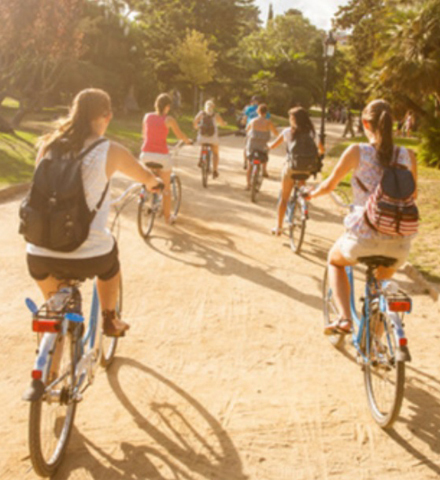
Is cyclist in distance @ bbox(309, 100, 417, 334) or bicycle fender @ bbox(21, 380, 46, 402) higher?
cyclist in distance @ bbox(309, 100, 417, 334)

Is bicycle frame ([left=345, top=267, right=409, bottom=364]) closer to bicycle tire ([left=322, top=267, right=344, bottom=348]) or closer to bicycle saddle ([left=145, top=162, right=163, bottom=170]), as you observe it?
bicycle tire ([left=322, top=267, right=344, bottom=348])

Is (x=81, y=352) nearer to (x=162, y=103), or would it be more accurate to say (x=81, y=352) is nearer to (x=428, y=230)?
(x=162, y=103)

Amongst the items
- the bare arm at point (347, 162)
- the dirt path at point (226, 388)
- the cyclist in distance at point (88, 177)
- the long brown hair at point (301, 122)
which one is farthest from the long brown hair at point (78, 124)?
the long brown hair at point (301, 122)

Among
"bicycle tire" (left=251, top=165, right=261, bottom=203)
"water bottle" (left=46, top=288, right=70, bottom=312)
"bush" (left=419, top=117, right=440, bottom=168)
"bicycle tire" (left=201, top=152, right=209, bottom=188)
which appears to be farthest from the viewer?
"bush" (left=419, top=117, right=440, bottom=168)

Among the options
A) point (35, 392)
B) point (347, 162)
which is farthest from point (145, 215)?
point (35, 392)

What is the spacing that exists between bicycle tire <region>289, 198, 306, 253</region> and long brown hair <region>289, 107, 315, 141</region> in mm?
987

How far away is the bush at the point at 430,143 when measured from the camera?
64.1ft

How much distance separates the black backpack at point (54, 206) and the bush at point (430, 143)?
18.0m

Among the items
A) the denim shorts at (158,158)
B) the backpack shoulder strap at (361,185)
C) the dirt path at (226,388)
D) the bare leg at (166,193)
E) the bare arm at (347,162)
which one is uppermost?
the bare arm at (347,162)

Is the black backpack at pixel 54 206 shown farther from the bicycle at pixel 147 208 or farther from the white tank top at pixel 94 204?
the bicycle at pixel 147 208

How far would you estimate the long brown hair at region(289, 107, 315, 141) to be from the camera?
8.05 meters

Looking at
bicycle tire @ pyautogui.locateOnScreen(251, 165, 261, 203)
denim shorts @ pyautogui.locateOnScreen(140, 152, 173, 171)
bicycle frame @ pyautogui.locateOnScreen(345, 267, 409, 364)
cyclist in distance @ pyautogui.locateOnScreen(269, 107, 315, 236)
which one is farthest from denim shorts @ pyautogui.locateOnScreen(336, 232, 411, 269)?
bicycle tire @ pyautogui.locateOnScreen(251, 165, 261, 203)

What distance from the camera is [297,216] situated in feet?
28.3

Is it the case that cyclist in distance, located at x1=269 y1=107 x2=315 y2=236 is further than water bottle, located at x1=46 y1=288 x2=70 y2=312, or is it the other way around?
cyclist in distance, located at x1=269 y1=107 x2=315 y2=236
